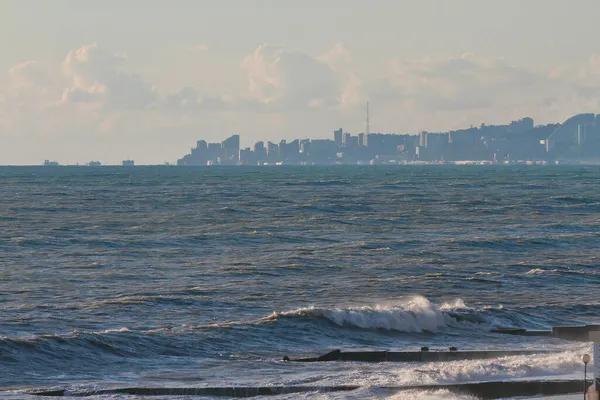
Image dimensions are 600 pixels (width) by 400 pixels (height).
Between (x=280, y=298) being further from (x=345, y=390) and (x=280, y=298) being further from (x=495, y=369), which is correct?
(x=345, y=390)

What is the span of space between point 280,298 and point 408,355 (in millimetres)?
13167

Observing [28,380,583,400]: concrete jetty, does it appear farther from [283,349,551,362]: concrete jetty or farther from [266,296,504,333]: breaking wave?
[266,296,504,333]: breaking wave

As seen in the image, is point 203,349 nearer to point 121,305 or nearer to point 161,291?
point 121,305

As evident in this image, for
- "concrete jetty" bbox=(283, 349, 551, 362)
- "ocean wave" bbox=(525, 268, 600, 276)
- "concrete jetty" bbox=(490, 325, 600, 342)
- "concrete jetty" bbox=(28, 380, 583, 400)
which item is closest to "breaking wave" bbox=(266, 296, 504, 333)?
"concrete jetty" bbox=(490, 325, 600, 342)

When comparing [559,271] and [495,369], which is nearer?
[495,369]

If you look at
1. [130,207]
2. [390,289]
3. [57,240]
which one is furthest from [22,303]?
[130,207]

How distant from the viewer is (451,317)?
1647 inches

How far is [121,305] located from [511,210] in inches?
2919

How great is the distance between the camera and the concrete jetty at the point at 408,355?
3359 centimetres

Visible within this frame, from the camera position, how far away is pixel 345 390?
94.3 feet

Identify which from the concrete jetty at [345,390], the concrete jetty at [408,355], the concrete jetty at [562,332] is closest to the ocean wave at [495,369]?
the concrete jetty at [408,355]

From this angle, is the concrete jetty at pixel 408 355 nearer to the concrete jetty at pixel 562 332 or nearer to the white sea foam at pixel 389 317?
the concrete jetty at pixel 562 332

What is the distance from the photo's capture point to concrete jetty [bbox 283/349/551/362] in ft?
110

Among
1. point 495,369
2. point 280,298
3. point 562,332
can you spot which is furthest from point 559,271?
point 495,369
